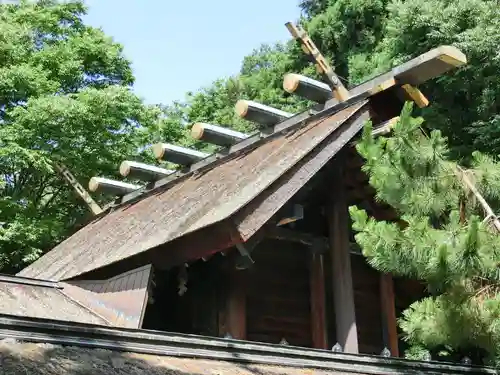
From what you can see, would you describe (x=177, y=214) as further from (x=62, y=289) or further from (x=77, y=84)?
(x=77, y=84)

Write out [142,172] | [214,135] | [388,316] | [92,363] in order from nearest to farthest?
[92,363] < [388,316] < [214,135] < [142,172]

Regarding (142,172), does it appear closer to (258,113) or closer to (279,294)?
(258,113)

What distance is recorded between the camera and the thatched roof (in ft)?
8.76

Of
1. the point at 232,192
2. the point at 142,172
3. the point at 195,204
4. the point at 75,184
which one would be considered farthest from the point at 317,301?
the point at 75,184

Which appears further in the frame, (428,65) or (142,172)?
(142,172)

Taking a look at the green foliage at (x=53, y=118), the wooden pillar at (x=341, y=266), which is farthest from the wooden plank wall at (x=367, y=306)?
the green foliage at (x=53, y=118)

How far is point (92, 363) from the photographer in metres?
2.90

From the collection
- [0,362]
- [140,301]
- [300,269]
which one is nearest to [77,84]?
[300,269]

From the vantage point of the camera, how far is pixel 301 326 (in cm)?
761

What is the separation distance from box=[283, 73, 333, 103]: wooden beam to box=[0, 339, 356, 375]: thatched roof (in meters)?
4.26

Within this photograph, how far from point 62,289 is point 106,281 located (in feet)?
1.95

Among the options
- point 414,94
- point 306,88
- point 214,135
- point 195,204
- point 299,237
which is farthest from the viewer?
point 214,135

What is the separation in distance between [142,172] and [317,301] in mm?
4082

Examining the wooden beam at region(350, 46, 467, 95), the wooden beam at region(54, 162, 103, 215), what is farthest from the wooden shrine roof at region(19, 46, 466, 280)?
the wooden beam at region(54, 162, 103, 215)
